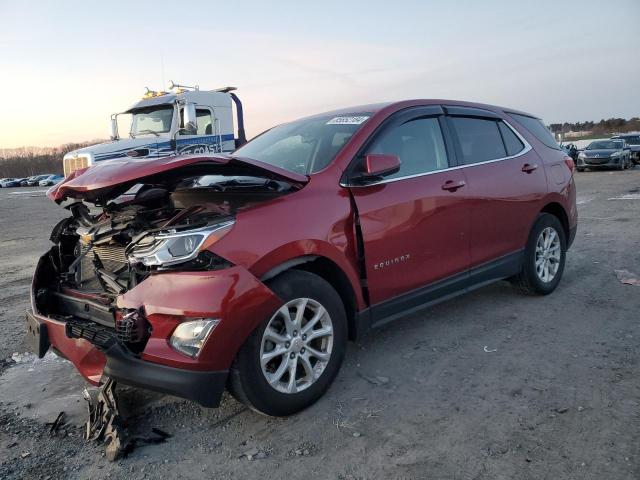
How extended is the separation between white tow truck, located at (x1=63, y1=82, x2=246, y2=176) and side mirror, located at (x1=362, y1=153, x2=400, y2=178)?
28.6ft

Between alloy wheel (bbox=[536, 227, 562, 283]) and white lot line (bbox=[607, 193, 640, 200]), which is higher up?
alloy wheel (bbox=[536, 227, 562, 283])

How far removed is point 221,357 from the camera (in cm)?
255

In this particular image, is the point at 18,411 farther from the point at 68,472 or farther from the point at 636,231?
the point at 636,231

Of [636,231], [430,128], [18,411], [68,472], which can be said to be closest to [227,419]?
[68,472]

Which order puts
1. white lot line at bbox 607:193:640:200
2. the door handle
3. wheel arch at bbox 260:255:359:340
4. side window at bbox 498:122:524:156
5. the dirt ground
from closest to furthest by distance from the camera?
the dirt ground, wheel arch at bbox 260:255:359:340, the door handle, side window at bbox 498:122:524:156, white lot line at bbox 607:193:640:200

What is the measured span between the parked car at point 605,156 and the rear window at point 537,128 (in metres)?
20.6

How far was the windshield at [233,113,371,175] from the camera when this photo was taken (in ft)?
11.4

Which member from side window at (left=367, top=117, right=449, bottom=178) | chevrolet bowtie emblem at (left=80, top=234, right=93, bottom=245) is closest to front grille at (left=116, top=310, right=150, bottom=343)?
chevrolet bowtie emblem at (left=80, top=234, right=93, bottom=245)

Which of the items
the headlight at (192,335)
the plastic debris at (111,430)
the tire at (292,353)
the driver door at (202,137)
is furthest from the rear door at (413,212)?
the driver door at (202,137)

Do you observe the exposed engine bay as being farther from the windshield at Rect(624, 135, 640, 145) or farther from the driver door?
the windshield at Rect(624, 135, 640, 145)

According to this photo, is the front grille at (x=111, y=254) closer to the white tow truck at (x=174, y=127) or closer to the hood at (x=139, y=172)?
the hood at (x=139, y=172)

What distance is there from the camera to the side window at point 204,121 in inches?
464

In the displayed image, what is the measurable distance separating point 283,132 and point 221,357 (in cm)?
221

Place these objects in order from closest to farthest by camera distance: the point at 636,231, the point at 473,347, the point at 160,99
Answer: the point at 473,347
the point at 636,231
the point at 160,99
